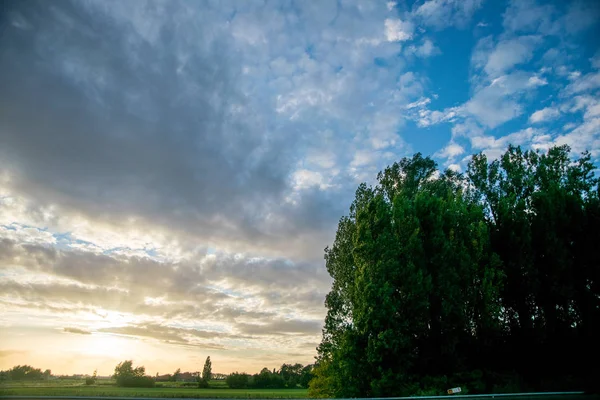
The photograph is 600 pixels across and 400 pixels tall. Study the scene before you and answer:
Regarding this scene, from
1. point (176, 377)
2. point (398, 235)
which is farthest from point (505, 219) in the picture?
point (176, 377)

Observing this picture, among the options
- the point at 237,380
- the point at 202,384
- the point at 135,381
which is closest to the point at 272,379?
the point at 237,380

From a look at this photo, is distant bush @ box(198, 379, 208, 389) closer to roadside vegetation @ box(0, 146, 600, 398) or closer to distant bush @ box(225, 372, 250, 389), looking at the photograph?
distant bush @ box(225, 372, 250, 389)

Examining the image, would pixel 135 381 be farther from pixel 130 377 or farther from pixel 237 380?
pixel 237 380

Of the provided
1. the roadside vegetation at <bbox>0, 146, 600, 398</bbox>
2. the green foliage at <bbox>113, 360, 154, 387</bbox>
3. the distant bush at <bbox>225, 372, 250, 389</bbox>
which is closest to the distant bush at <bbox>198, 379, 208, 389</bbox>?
the green foliage at <bbox>113, 360, 154, 387</bbox>

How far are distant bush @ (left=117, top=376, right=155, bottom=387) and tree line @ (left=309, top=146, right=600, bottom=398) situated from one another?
17649mm

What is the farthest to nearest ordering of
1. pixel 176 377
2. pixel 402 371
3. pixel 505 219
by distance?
pixel 505 219 < pixel 402 371 < pixel 176 377

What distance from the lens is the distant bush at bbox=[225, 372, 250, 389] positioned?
615 inches

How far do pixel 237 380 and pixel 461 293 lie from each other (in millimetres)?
17510

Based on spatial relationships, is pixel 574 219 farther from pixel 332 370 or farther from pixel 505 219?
pixel 332 370

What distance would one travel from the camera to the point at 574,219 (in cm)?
3061

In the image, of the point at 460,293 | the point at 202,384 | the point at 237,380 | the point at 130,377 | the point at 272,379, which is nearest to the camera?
the point at 130,377

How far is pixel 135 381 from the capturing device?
6840mm

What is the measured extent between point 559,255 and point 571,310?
4.29 metres

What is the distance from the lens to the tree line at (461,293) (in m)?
23.3
